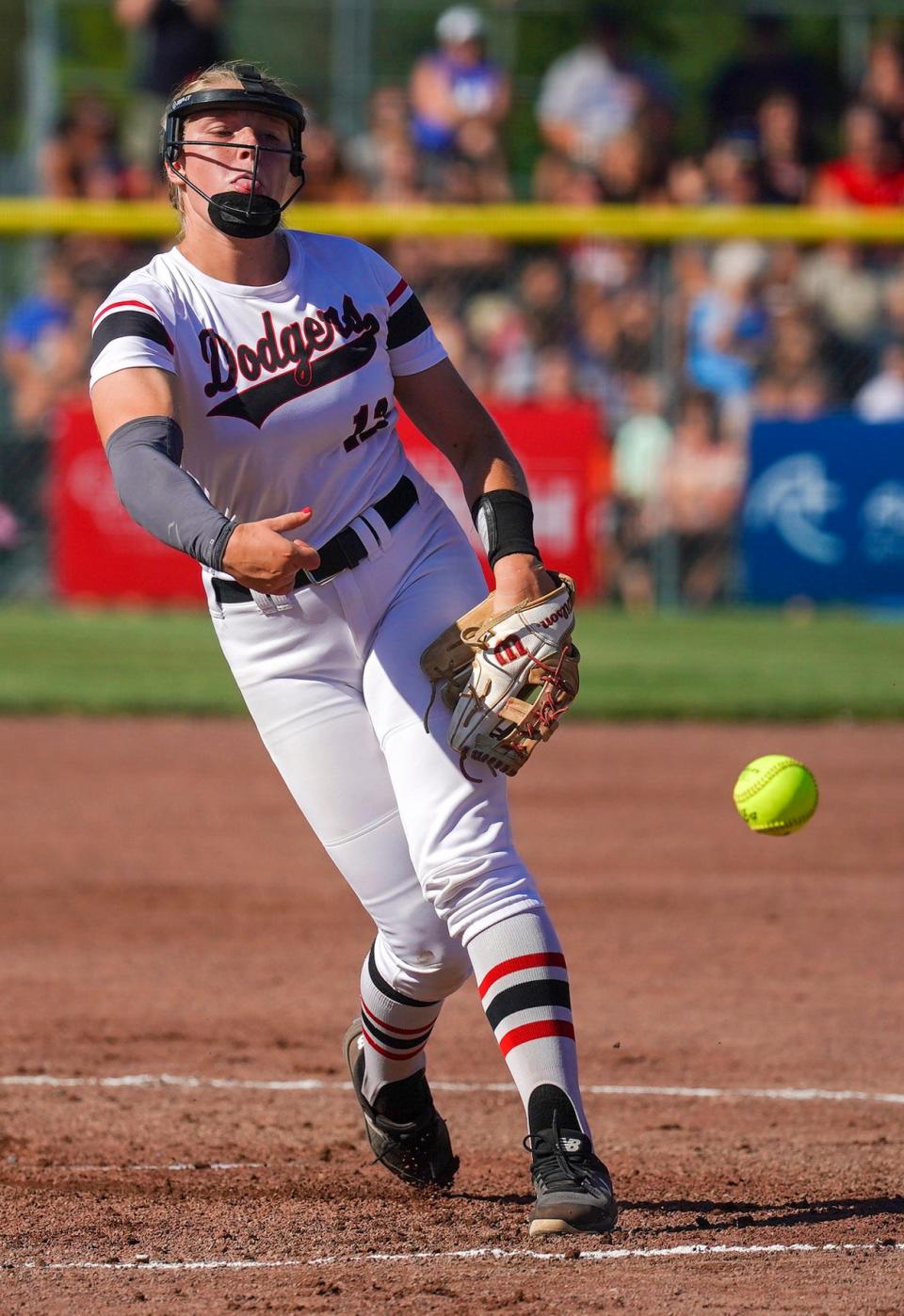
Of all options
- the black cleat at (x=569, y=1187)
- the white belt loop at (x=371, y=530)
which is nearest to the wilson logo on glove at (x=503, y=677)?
the white belt loop at (x=371, y=530)

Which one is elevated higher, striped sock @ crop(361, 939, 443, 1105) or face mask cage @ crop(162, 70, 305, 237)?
face mask cage @ crop(162, 70, 305, 237)

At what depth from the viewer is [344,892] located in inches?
272

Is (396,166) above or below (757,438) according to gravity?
above

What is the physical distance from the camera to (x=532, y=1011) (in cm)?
353

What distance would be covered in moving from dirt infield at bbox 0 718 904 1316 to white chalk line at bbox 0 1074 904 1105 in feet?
0.05

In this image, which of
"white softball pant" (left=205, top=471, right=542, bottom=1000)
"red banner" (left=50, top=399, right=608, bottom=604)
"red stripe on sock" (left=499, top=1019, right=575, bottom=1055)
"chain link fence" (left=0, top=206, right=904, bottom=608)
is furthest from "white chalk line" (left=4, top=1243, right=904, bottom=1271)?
"chain link fence" (left=0, top=206, right=904, bottom=608)

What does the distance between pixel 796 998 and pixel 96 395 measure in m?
2.98

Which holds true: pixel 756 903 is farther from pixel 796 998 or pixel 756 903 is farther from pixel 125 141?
pixel 125 141

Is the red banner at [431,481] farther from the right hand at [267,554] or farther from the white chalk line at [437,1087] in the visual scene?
the right hand at [267,554]

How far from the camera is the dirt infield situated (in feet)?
10.9

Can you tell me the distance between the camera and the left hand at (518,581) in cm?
367

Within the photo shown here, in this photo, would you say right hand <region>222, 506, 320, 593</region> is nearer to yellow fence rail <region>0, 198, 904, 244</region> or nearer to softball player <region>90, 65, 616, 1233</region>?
softball player <region>90, 65, 616, 1233</region>

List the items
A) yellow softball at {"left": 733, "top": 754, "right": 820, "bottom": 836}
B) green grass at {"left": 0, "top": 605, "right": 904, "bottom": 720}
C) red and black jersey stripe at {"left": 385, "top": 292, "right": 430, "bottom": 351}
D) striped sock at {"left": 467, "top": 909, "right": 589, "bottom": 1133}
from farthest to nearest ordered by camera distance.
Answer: green grass at {"left": 0, "top": 605, "right": 904, "bottom": 720}
yellow softball at {"left": 733, "top": 754, "right": 820, "bottom": 836}
red and black jersey stripe at {"left": 385, "top": 292, "right": 430, "bottom": 351}
striped sock at {"left": 467, "top": 909, "right": 589, "bottom": 1133}

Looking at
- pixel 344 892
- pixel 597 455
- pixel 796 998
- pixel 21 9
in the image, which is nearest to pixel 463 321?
pixel 597 455
